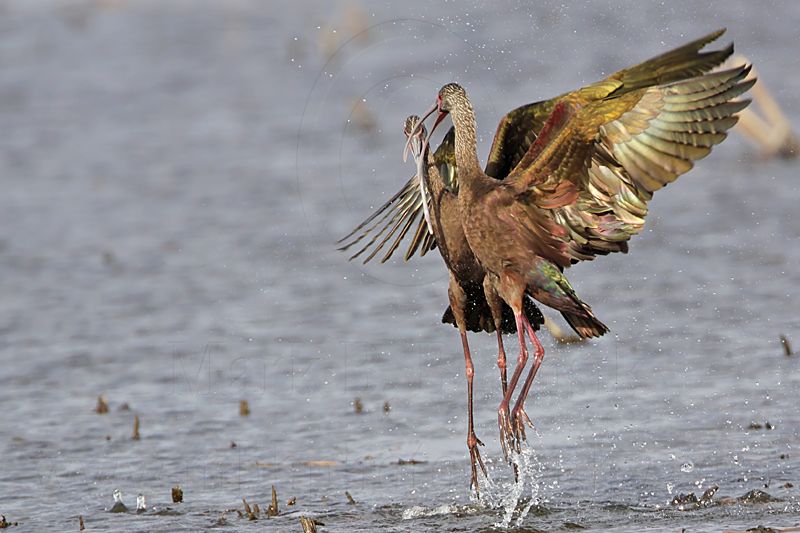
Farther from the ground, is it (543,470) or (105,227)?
(105,227)

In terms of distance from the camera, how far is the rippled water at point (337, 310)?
7715 millimetres

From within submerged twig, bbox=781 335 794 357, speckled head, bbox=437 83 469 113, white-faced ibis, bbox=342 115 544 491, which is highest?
speckled head, bbox=437 83 469 113

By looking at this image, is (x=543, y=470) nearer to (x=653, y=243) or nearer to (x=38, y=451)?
(x=38, y=451)

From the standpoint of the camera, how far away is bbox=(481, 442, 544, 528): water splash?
714 centimetres

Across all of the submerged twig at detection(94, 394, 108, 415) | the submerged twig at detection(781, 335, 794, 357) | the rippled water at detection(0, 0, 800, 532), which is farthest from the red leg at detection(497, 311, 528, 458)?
the submerged twig at detection(94, 394, 108, 415)

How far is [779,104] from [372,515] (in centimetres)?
911

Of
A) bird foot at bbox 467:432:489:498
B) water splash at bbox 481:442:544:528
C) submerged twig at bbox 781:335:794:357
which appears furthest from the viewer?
submerged twig at bbox 781:335:794:357

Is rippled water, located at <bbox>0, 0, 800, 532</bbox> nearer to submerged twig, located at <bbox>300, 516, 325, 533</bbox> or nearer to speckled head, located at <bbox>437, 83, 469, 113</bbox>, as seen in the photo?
submerged twig, located at <bbox>300, 516, 325, 533</bbox>

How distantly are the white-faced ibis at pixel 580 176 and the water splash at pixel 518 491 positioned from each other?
13 centimetres

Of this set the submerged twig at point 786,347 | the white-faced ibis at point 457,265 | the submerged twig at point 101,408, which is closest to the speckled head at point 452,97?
the white-faced ibis at point 457,265

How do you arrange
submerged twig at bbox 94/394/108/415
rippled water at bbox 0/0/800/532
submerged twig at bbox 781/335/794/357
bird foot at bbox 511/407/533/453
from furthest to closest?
submerged twig at bbox 94/394/108/415 < submerged twig at bbox 781/335/794/357 < rippled water at bbox 0/0/800/532 < bird foot at bbox 511/407/533/453

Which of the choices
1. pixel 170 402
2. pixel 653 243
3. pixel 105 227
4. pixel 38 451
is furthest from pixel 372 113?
pixel 38 451

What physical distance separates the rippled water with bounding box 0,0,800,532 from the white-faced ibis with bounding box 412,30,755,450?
992mm

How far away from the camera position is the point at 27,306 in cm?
1157
